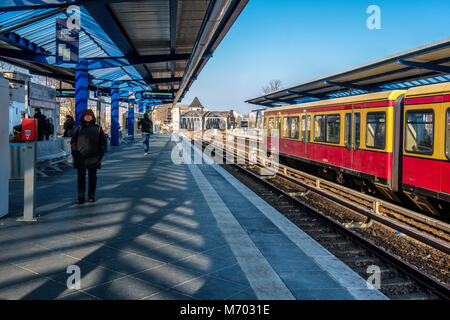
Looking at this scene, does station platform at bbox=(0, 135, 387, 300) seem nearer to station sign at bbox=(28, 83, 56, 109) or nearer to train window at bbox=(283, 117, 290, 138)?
station sign at bbox=(28, 83, 56, 109)

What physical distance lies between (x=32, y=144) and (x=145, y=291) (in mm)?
3873

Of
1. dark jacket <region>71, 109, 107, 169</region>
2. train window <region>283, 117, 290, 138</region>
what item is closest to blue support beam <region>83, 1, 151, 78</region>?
dark jacket <region>71, 109, 107, 169</region>

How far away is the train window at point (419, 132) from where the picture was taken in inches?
315

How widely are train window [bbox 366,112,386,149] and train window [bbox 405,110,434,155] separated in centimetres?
90

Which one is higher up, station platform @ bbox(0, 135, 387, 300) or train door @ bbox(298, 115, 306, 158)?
train door @ bbox(298, 115, 306, 158)

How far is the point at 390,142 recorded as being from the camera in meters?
9.45

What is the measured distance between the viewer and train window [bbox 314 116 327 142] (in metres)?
13.2

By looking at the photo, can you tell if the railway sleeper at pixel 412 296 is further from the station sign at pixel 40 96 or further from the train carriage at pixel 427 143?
the station sign at pixel 40 96

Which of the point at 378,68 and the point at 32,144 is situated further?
the point at 378,68

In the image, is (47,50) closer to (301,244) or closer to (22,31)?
(22,31)

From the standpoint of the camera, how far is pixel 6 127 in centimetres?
679

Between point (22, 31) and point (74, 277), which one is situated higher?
point (22, 31)
